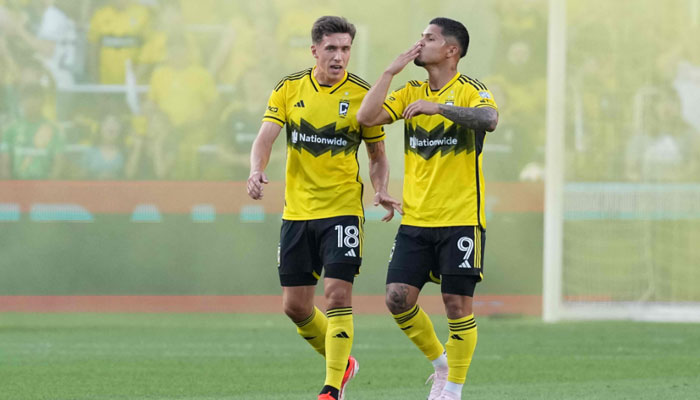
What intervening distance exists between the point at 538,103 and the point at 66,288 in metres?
5.70

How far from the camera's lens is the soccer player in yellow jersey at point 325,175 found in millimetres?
6832

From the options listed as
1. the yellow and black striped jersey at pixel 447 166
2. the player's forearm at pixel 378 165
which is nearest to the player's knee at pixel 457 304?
the yellow and black striped jersey at pixel 447 166

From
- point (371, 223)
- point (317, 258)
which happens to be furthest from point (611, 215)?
point (317, 258)

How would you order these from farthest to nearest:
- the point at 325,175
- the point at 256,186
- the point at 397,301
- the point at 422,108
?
1. the point at 325,175
2. the point at 397,301
3. the point at 256,186
4. the point at 422,108

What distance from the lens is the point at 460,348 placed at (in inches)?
265

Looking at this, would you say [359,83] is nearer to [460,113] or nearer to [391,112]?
[391,112]

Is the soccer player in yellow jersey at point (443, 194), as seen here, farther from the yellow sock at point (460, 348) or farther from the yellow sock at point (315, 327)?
the yellow sock at point (315, 327)

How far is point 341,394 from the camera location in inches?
265

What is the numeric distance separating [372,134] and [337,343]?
4.10 ft

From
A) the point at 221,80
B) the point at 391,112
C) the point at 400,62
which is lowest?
the point at 391,112

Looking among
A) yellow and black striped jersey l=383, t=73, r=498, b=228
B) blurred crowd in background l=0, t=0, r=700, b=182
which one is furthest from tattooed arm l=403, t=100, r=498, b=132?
blurred crowd in background l=0, t=0, r=700, b=182

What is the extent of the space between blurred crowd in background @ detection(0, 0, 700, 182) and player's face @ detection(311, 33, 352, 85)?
21.9ft

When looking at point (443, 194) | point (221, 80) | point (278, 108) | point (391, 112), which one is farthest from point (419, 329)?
point (221, 80)

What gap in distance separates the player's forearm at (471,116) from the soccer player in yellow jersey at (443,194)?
0.04 meters
